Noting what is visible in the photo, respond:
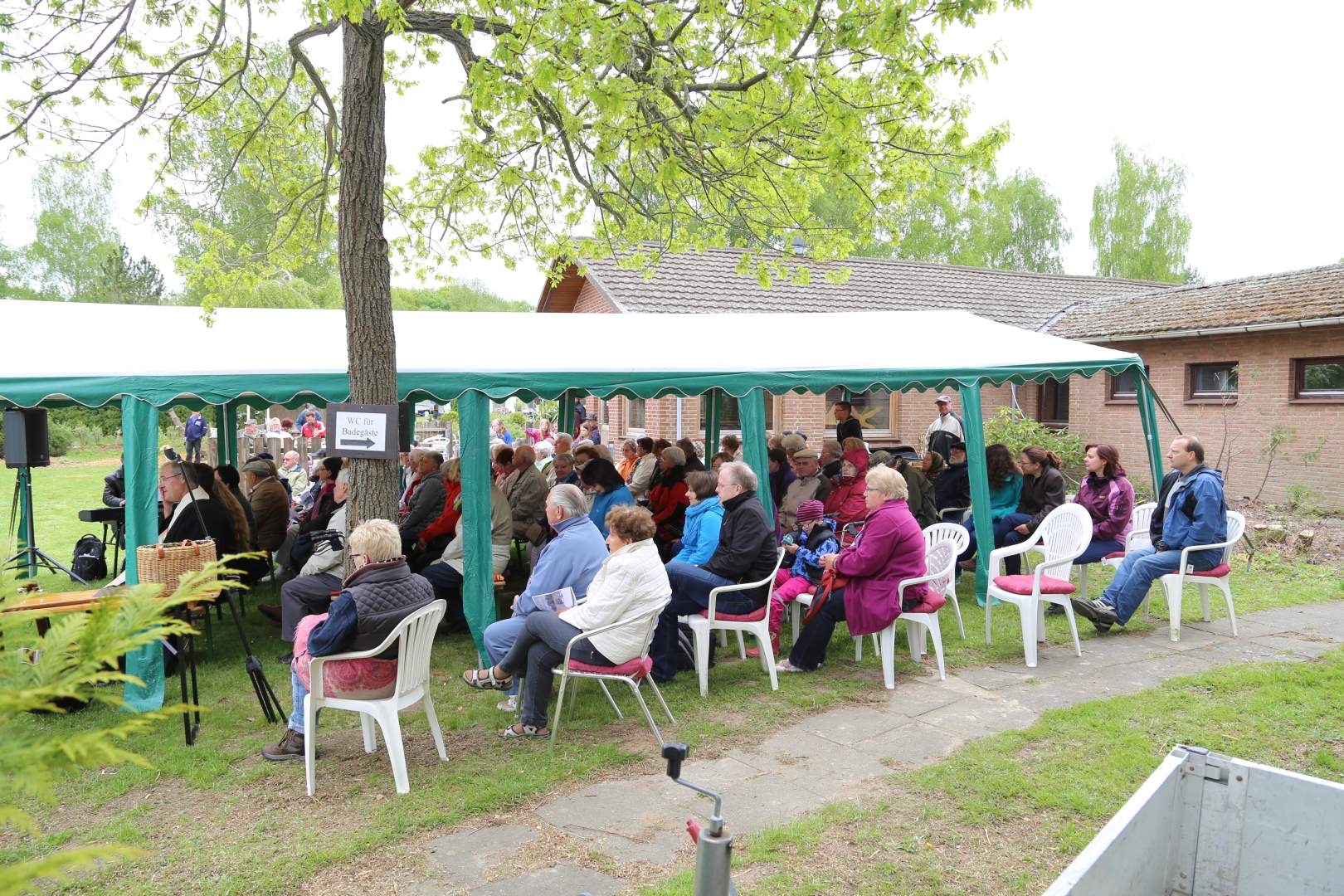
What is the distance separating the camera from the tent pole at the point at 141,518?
5270mm

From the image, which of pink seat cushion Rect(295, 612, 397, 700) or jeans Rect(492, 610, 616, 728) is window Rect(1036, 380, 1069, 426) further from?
pink seat cushion Rect(295, 612, 397, 700)

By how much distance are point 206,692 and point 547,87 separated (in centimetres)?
430

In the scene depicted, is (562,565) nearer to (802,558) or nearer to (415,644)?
(415,644)

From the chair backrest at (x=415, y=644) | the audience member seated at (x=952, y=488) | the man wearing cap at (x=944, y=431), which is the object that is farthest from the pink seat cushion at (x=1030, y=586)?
the man wearing cap at (x=944, y=431)

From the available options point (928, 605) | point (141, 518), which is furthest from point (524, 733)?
point (141, 518)

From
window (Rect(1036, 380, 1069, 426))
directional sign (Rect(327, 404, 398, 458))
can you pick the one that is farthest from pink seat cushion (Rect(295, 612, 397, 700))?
window (Rect(1036, 380, 1069, 426))

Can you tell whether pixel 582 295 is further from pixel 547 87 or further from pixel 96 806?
pixel 96 806

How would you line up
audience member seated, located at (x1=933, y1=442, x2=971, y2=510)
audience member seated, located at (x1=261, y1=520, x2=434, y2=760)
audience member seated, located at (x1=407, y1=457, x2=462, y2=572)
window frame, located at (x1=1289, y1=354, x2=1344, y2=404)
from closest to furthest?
audience member seated, located at (x1=261, y1=520, x2=434, y2=760) < audience member seated, located at (x1=407, y1=457, x2=462, y2=572) < audience member seated, located at (x1=933, y1=442, x2=971, y2=510) < window frame, located at (x1=1289, y1=354, x2=1344, y2=404)

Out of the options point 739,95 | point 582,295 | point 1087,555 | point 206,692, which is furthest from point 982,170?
point 582,295

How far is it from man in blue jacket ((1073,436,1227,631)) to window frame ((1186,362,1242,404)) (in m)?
8.91

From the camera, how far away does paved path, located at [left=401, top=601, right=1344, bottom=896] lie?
336 centimetres

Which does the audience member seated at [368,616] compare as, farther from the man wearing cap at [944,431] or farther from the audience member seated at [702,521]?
the man wearing cap at [944,431]

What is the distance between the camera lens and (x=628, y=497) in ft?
22.7

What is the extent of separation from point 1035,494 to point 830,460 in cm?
185
